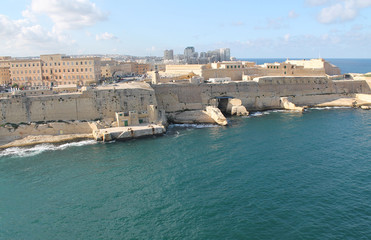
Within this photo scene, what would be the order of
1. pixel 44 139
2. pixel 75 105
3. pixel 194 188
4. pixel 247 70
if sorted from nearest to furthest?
pixel 194 188, pixel 44 139, pixel 75 105, pixel 247 70

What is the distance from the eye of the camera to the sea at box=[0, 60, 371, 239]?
16.4 m

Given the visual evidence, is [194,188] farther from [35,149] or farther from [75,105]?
[75,105]

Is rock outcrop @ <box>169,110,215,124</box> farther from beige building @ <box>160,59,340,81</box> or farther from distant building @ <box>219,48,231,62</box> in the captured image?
distant building @ <box>219,48,231,62</box>

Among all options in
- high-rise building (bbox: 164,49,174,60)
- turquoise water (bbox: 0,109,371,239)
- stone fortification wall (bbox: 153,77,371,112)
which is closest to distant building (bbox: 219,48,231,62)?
high-rise building (bbox: 164,49,174,60)

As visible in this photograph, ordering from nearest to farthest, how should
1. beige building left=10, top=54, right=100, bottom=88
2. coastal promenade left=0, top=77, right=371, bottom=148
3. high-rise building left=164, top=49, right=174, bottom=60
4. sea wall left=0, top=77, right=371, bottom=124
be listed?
1. coastal promenade left=0, top=77, right=371, bottom=148
2. sea wall left=0, top=77, right=371, bottom=124
3. beige building left=10, top=54, right=100, bottom=88
4. high-rise building left=164, top=49, right=174, bottom=60

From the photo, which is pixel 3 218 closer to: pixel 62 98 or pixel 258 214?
pixel 258 214

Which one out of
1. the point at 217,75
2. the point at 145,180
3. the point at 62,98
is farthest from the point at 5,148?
the point at 217,75

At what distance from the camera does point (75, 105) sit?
3494cm

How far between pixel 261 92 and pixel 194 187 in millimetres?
30260

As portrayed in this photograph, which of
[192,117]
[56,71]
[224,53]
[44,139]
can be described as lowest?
[44,139]

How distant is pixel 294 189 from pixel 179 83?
27.3 m

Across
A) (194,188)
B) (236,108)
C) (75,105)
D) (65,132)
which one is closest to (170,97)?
(236,108)

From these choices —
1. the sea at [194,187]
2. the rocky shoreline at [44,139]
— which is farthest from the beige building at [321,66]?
the rocky shoreline at [44,139]

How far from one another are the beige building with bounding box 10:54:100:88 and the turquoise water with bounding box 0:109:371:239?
2002 centimetres
